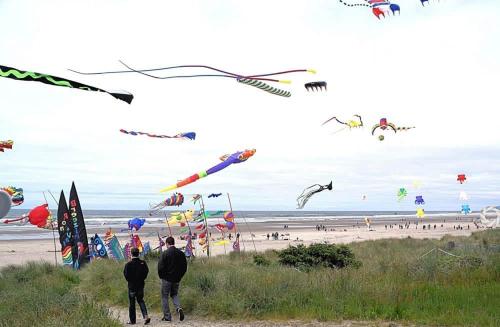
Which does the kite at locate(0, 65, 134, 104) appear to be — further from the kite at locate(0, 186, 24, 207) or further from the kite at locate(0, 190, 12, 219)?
the kite at locate(0, 186, 24, 207)

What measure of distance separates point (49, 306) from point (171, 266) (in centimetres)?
223

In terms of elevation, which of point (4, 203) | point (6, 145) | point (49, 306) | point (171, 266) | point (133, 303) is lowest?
point (133, 303)

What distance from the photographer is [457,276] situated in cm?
1059

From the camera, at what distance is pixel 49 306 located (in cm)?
893

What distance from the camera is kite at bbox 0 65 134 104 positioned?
492 centimetres

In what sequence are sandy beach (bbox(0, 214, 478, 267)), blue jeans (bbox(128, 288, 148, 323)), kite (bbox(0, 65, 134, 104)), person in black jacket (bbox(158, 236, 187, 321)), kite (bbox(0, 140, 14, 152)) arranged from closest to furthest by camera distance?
kite (bbox(0, 65, 134, 104)) < blue jeans (bbox(128, 288, 148, 323)) < person in black jacket (bbox(158, 236, 187, 321)) < kite (bbox(0, 140, 14, 152)) < sandy beach (bbox(0, 214, 478, 267))

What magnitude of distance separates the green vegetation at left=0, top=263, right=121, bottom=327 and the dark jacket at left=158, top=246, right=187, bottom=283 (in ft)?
4.02

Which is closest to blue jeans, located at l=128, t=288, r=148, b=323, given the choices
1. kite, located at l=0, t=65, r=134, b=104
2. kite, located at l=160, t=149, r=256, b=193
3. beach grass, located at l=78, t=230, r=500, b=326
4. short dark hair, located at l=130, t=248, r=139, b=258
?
short dark hair, located at l=130, t=248, r=139, b=258

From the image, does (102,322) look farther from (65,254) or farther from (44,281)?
(65,254)

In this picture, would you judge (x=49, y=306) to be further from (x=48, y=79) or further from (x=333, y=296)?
(x=48, y=79)

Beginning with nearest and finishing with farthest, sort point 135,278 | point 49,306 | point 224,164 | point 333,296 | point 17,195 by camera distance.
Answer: point 49,306 → point 333,296 → point 135,278 → point 224,164 → point 17,195

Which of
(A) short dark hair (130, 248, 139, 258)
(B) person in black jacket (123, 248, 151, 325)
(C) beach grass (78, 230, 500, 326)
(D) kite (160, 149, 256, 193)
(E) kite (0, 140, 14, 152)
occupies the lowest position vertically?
(C) beach grass (78, 230, 500, 326)

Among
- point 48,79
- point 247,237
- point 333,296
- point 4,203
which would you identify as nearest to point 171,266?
point 333,296

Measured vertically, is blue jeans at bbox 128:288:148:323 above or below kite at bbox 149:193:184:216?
below
